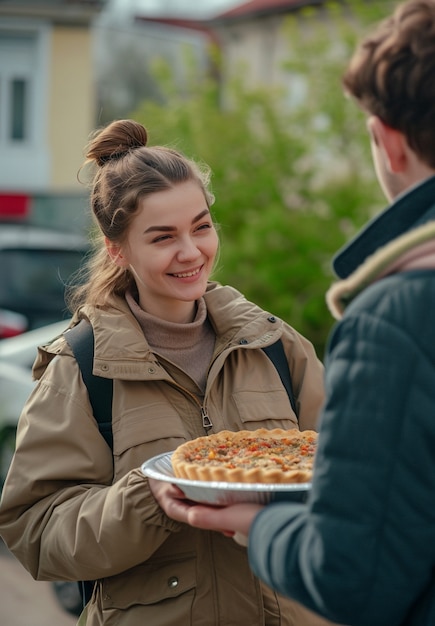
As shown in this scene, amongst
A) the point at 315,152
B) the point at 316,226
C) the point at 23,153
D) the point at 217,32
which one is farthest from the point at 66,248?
the point at 217,32

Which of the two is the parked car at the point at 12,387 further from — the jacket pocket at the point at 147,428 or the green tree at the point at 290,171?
the jacket pocket at the point at 147,428

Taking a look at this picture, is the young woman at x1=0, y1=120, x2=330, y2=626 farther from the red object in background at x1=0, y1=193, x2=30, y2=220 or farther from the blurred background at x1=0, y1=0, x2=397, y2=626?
the red object in background at x1=0, y1=193, x2=30, y2=220

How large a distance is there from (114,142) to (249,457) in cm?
127

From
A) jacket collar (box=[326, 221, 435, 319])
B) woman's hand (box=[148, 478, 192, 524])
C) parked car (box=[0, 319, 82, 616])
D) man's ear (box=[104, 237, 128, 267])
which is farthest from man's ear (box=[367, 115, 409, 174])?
parked car (box=[0, 319, 82, 616])

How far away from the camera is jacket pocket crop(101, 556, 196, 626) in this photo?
10.3 ft

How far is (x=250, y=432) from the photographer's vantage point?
321 centimetres

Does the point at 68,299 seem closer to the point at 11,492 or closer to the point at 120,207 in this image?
the point at 120,207

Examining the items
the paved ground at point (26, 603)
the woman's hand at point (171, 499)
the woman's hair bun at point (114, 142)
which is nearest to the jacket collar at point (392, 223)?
the woman's hand at point (171, 499)

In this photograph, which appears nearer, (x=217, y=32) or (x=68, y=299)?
(x=68, y=299)

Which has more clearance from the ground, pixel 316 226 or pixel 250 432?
pixel 250 432

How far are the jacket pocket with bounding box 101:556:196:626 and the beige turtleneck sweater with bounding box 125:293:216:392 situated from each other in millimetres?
589

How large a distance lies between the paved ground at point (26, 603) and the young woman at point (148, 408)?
3.77 m

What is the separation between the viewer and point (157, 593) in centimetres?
316

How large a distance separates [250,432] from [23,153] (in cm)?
2768
